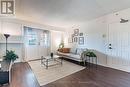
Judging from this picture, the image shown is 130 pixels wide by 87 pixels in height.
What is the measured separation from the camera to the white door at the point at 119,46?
180 inches

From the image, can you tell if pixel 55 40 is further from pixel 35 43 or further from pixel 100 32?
pixel 100 32

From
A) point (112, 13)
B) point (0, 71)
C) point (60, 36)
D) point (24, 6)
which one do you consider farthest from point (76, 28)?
point (0, 71)

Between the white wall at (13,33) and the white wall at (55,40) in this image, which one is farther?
the white wall at (55,40)

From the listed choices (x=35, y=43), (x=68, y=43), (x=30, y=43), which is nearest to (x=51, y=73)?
(x=30, y=43)

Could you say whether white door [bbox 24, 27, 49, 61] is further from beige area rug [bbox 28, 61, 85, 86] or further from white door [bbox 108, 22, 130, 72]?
white door [bbox 108, 22, 130, 72]

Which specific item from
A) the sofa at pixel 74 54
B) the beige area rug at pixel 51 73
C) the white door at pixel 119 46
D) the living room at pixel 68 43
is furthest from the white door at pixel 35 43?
the white door at pixel 119 46

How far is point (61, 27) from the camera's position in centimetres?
881

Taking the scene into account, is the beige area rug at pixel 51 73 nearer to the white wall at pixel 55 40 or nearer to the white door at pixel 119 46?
the white door at pixel 119 46

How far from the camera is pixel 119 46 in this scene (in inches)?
192

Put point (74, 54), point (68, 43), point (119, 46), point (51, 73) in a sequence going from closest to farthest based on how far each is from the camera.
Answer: point (51, 73) < point (119, 46) < point (74, 54) < point (68, 43)

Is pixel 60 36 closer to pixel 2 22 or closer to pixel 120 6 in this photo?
pixel 2 22

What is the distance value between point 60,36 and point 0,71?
6730mm

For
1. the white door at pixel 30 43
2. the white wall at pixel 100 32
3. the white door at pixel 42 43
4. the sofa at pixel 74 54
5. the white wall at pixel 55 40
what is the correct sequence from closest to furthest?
1. the white wall at pixel 100 32
2. the sofa at pixel 74 54
3. the white door at pixel 30 43
4. the white door at pixel 42 43
5. the white wall at pixel 55 40

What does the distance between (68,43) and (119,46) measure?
14.5 ft
